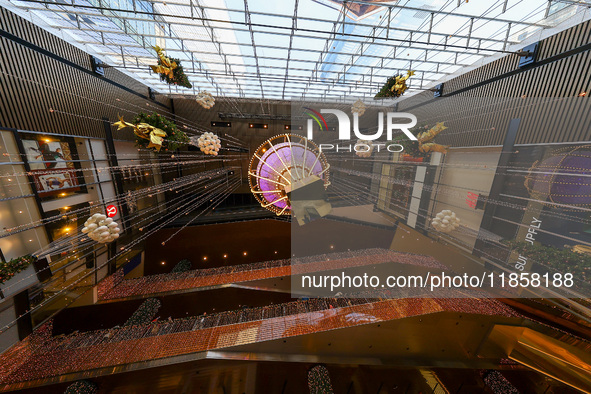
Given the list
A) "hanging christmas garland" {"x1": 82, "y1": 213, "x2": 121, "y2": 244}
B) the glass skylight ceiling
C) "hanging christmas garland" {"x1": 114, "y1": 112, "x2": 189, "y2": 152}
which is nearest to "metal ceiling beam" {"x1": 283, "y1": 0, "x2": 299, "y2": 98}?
the glass skylight ceiling

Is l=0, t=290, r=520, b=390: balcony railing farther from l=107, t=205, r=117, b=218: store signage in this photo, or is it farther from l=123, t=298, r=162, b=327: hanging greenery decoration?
l=107, t=205, r=117, b=218: store signage

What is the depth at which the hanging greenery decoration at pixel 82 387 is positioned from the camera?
447 cm

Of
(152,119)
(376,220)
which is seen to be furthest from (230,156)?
(376,220)

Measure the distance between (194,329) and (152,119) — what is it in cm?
634

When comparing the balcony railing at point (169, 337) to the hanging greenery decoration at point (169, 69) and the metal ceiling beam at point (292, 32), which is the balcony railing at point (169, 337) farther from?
the hanging greenery decoration at point (169, 69)

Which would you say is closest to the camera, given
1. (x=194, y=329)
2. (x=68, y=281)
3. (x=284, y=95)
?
(x=194, y=329)

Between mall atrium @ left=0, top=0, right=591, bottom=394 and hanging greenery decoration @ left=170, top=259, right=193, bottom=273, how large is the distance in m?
1.73

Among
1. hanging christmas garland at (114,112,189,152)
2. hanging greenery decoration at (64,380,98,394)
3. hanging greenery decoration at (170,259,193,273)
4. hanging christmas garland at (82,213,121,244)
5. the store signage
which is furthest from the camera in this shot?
hanging greenery decoration at (170,259,193,273)

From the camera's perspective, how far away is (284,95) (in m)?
12.1

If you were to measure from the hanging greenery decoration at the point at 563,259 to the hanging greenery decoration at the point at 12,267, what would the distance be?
44.0 feet

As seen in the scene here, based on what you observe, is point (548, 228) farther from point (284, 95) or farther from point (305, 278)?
point (284, 95)

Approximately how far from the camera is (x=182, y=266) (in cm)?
1013

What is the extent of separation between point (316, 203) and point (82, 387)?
715cm

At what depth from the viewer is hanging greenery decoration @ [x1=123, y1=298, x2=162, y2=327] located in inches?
275
